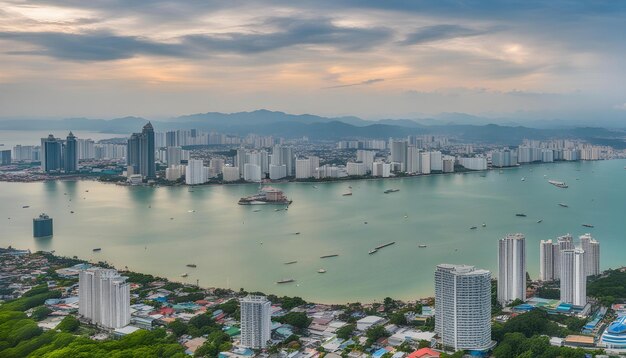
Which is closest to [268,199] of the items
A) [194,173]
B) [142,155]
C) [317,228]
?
[317,228]

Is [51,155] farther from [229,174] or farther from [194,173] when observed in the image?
[229,174]

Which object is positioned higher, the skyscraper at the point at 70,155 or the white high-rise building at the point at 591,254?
the skyscraper at the point at 70,155

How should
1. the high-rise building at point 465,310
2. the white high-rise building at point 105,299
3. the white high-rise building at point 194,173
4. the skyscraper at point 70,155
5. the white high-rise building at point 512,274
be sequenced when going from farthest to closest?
the skyscraper at point 70,155 → the white high-rise building at point 194,173 → the white high-rise building at point 512,274 → the white high-rise building at point 105,299 → the high-rise building at point 465,310

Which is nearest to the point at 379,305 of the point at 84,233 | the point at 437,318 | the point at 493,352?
the point at 437,318

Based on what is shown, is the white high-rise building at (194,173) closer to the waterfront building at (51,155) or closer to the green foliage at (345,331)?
the waterfront building at (51,155)

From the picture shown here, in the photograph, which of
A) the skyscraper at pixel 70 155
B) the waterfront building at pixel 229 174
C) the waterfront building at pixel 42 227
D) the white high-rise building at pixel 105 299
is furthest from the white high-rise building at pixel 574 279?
the skyscraper at pixel 70 155

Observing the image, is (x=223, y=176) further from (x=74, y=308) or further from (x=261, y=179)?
(x=74, y=308)

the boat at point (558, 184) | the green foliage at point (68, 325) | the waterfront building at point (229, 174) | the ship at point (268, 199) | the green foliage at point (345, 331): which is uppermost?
the waterfront building at point (229, 174)

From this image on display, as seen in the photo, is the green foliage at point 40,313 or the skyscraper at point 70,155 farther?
the skyscraper at point 70,155

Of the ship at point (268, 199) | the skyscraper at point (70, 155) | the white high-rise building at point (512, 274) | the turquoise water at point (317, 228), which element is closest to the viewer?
the white high-rise building at point (512, 274)
